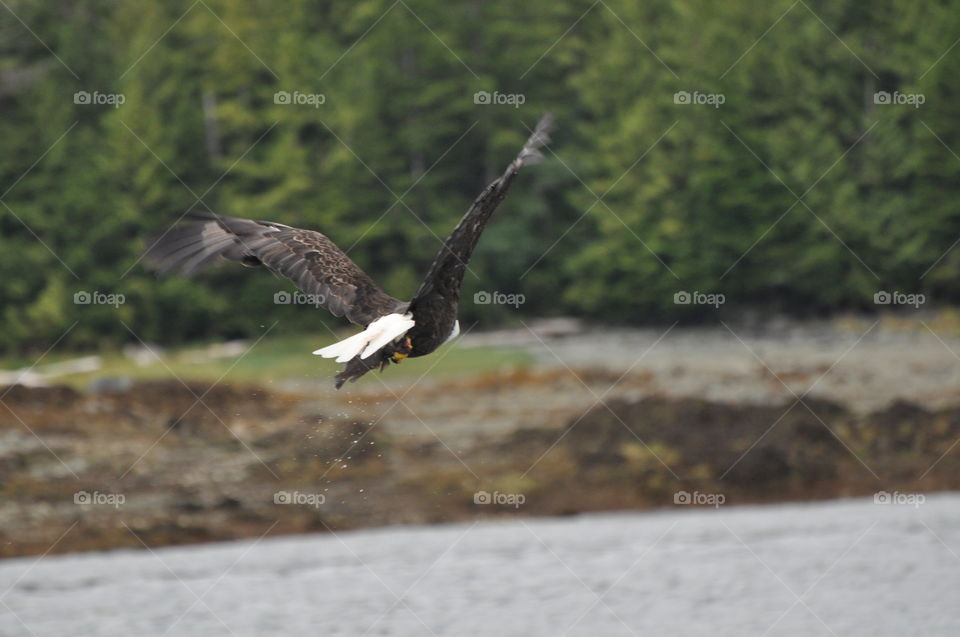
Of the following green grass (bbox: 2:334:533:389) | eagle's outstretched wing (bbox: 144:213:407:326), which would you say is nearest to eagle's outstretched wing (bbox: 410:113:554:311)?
eagle's outstretched wing (bbox: 144:213:407:326)

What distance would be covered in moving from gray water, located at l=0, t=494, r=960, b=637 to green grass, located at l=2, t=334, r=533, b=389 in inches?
262

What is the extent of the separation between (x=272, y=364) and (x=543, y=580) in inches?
457

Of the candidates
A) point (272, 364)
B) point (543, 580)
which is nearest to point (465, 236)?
point (543, 580)

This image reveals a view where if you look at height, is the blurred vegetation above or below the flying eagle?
below

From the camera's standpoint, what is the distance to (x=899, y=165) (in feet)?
101

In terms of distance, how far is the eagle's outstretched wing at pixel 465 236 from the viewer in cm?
855

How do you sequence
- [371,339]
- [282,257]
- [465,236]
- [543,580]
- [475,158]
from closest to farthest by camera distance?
[465,236] < [371,339] < [282,257] < [543,580] < [475,158]

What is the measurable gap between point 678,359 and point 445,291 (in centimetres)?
1878

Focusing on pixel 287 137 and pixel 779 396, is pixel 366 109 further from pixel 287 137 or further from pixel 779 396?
pixel 779 396

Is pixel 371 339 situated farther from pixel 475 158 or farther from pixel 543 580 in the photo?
pixel 475 158

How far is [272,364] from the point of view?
2738 centimetres

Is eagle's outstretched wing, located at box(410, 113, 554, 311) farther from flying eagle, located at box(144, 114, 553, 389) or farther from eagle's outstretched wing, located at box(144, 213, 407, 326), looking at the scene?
eagle's outstretched wing, located at box(144, 213, 407, 326)

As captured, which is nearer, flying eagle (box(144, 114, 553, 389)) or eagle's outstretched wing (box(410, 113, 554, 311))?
eagle's outstretched wing (box(410, 113, 554, 311))

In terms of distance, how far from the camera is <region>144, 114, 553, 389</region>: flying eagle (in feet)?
28.5
